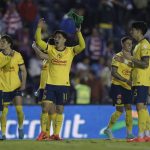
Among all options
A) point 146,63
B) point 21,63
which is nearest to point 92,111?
point 21,63

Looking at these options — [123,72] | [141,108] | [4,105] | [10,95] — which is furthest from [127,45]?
[4,105]

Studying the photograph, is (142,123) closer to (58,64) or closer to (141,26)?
(141,26)

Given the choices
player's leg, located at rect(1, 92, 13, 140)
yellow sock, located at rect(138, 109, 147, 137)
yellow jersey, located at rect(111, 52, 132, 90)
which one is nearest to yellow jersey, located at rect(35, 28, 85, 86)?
yellow jersey, located at rect(111, 52, 132, 90)

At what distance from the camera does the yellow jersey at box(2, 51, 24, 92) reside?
2159cm

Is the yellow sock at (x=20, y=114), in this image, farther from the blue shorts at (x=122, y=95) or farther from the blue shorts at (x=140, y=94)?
the blue shorts at (x=140, y=94)

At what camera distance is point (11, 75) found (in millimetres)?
21656

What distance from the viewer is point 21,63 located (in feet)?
71.5

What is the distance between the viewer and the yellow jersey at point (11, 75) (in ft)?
70.8

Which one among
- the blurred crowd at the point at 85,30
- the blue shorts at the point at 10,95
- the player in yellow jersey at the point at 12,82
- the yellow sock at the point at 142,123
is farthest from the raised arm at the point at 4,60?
the blurred crowd at the point at 85,30

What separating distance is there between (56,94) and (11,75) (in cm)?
177

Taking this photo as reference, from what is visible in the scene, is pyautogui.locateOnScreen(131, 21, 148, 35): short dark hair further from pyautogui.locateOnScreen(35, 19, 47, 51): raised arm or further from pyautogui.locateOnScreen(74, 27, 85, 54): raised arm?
pyautogui.locateOnScreen(35, 19, 47, 51): raised arm

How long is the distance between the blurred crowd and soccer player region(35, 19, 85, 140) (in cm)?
515

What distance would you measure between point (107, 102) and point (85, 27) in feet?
15.4

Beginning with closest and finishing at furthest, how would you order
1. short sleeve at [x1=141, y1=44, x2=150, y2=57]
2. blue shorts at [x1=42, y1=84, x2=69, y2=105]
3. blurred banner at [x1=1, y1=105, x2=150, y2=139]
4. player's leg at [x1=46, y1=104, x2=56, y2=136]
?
short sleeve at [x1=141, y1=44, x2=150, y2=57]
blue shorts at [x1=42, y1=84, x2=69, y2=105]
player's leg at [x1=46, y1=104, x2=56, y2=136]
blurred banner at [x1=1, y1=105, x2=150, y2=139]
